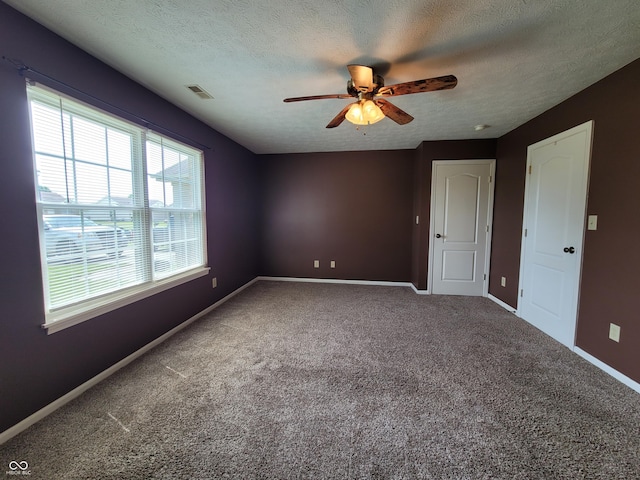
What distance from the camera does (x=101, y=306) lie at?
1.88 m

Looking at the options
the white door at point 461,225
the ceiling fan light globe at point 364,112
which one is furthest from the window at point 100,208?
the white door at point 461,225

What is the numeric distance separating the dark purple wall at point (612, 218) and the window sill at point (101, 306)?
156 inches

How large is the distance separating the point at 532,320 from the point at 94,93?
474 centimetres


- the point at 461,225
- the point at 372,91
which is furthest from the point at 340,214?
the point at 372,91

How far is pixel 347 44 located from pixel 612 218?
8.13ft

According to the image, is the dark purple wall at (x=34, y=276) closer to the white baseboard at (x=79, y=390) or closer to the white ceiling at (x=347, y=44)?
the white baseboard at (x=79, y=390)

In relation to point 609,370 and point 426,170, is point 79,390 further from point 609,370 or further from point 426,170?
point 426,170

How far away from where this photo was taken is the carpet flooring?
1.25 meters

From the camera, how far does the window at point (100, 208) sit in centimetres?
159

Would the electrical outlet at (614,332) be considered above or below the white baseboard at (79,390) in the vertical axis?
above

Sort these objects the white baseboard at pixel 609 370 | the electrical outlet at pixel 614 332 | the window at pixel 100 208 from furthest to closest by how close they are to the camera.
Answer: the electrical outlet at pixel 614 332, the white baseboard at pixel 609 370, the window at pixel 100 208

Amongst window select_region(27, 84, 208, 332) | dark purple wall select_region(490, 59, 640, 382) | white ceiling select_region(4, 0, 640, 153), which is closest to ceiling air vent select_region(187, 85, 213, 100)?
white ceiling select_region(4, 0, 640, 153)

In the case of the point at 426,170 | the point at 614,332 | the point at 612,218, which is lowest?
the point at 614,332

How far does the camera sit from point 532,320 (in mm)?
2867
